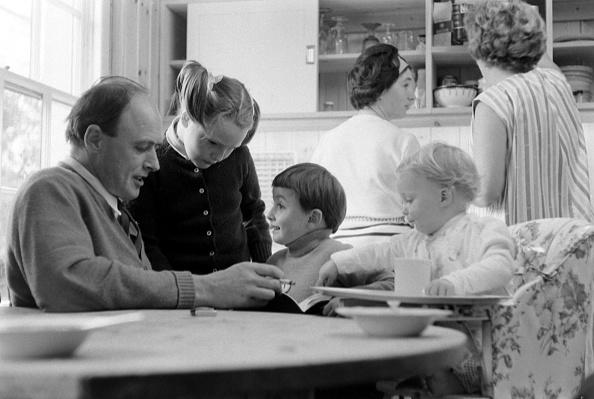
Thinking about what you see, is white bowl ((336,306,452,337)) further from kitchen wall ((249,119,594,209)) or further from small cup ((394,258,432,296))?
kitchen wall ((249,119,594,209))

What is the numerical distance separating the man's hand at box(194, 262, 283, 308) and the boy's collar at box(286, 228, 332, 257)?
27.0 inches

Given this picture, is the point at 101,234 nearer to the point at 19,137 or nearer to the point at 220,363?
the point at 220,363

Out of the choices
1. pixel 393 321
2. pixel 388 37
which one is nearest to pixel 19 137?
pixel 388 37

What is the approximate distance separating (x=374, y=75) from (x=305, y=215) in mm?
746

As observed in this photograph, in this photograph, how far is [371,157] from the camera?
9.35 feet

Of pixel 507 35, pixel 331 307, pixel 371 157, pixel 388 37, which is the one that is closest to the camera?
pixel 331 307

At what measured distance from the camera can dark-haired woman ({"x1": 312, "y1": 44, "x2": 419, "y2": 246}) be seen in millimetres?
2830

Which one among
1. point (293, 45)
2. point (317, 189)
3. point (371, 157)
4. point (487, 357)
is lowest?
point (487, 357)

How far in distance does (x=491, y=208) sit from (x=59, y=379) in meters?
1.92

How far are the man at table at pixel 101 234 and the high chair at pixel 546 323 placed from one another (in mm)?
510

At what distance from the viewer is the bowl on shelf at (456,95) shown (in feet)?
14.6

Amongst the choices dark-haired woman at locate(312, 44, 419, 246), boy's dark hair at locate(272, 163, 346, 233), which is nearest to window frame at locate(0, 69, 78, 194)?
dark-haired woman at locate(312, 44, 419, 246)

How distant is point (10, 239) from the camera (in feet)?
5.78

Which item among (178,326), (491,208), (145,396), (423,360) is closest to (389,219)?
(491,208)
